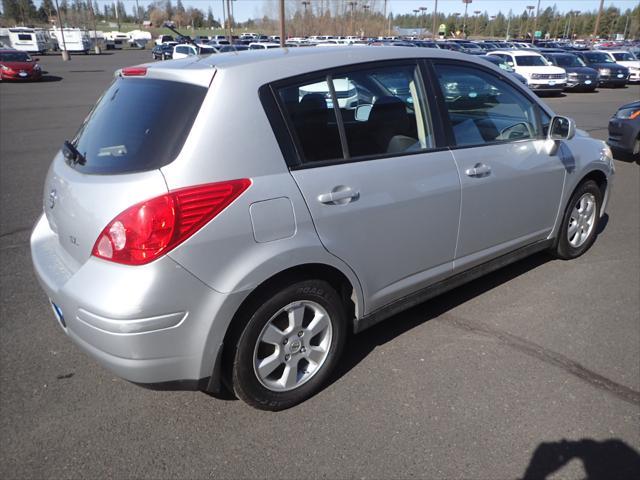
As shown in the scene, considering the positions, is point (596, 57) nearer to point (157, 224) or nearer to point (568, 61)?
point (568, 61)

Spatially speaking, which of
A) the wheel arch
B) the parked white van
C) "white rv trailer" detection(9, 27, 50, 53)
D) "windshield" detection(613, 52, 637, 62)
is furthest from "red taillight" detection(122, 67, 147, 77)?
"white rv trailer" detection(9, 27, 50, 53)

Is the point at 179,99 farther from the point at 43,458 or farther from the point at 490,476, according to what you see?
the point at 490,476

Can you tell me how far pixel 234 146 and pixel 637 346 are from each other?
2894 millimetres

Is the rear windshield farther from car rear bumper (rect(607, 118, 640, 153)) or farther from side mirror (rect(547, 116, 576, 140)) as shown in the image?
car rear bumper (rect(607, 118, 640, 153))

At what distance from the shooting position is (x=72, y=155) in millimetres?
2773

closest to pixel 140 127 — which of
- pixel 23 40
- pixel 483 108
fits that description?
pixel 483 108

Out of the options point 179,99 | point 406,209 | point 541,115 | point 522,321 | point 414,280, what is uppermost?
point 179,99

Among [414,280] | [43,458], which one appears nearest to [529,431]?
[414,280]

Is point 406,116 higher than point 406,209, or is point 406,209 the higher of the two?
point 406,116

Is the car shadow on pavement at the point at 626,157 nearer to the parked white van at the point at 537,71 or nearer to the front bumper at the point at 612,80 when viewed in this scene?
the parked white van at the point at 537,71

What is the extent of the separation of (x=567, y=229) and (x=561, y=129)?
1005 millimetres

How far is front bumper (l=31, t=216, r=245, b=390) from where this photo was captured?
2.20 m

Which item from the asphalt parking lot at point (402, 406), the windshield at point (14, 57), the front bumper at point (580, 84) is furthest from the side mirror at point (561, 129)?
the windshield at point (14, 57)

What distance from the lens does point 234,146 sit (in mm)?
2381
